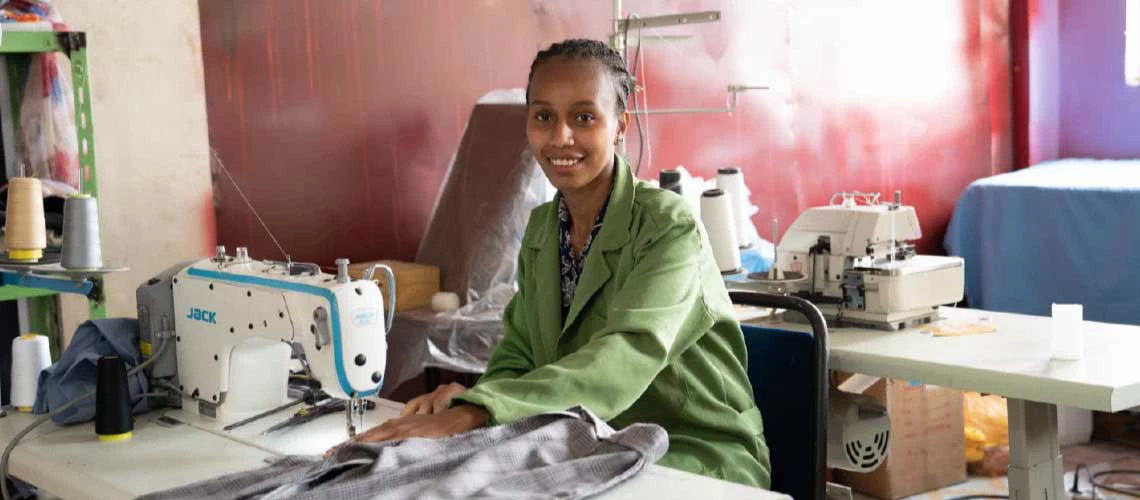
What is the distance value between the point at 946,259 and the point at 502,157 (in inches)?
47.0

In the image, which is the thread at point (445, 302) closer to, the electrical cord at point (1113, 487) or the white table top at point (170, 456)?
the white table top at point (170, 456)

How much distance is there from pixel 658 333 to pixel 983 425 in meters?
3.07

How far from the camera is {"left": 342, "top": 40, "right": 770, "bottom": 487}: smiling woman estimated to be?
1.84 metres

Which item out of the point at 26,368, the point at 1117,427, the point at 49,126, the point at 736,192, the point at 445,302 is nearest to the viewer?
the point at 26,368

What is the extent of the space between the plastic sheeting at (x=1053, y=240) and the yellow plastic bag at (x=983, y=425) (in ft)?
3.59

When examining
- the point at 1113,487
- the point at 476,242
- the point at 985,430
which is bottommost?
the point at 1113,487

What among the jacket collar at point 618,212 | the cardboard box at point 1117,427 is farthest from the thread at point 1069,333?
the cardboard box at point 1117,427

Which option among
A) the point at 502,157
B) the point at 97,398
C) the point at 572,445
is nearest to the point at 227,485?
the point at 572,445

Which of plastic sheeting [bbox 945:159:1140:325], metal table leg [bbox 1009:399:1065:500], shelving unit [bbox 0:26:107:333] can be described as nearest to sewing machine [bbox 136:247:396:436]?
shelving unit [bbox 0:26:107:333]

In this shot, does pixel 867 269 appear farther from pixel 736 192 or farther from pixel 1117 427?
pixel 1117 427

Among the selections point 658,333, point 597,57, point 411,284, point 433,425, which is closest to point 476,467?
point 433,425

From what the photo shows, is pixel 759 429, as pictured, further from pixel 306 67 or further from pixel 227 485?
pixel 306 67

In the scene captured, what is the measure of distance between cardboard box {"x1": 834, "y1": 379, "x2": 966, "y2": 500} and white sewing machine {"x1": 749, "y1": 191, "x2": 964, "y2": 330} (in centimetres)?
114

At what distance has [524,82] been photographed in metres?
4.04
